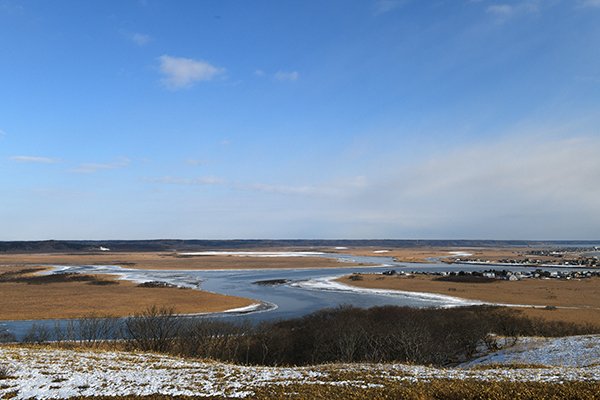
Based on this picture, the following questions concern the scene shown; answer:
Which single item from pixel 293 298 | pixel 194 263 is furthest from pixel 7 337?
pixel 194 263

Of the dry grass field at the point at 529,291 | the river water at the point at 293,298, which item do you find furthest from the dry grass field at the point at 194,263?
the dry grass field at the point at 529,291

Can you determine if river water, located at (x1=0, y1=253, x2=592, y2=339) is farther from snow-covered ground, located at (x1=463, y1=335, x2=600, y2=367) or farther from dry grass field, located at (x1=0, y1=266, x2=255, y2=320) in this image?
snow-covered ground, located at (x1=463, y1=335, x2=600, y2=367)

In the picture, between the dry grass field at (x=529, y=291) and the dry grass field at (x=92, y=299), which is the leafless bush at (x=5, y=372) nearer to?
the dry grass field at (x=92, y=299)

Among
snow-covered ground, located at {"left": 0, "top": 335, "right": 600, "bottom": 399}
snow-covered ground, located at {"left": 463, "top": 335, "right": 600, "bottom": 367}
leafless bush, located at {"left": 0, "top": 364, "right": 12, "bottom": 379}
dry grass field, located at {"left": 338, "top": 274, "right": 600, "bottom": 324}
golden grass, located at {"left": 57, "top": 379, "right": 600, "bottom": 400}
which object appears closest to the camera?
golden grass, located at {"left": 57, "top": 379, "right": 600, "bottom": 400}

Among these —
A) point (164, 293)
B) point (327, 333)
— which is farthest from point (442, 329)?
point (164, 293)

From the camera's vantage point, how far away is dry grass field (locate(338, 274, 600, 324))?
51781 millimetres

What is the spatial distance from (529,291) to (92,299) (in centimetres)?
6639

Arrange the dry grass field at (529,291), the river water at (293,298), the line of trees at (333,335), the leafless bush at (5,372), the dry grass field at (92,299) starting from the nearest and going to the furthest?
1. the leafless bush at (5,372)
2. the line of trees at (333,335)
3. the river water at (293,298)
4. the dry grass field at (529,291)
5. the dry grass field at (92,299)

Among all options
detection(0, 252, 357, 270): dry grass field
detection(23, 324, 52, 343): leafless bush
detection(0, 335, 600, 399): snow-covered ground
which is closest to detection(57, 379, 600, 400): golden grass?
detection(0, 335, 600, 399): snow-covered ground

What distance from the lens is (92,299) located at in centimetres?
6128

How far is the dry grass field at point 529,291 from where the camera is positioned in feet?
170

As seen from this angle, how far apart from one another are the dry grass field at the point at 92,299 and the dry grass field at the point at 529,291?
3029 cm

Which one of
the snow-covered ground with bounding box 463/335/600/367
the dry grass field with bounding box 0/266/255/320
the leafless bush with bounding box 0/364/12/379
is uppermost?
the leafless bush with bounding box 0/364/12/379

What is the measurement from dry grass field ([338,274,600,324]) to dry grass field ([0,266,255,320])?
3029cm
